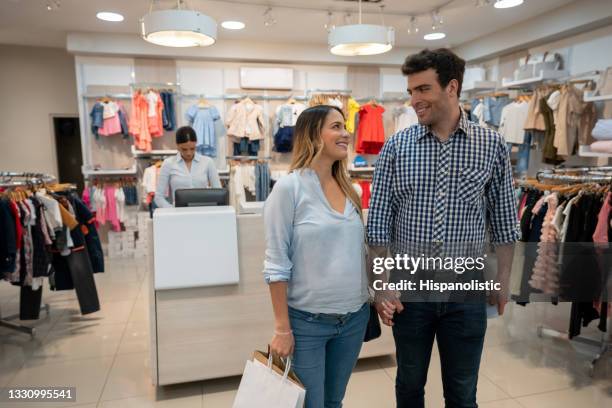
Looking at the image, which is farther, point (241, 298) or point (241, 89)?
point (241, 89)

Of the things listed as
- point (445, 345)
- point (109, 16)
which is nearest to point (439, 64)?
point (445, 345)

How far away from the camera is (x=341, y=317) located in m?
1.41

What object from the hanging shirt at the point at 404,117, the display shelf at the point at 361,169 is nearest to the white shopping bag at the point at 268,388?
the display shelf at the point at 361,169

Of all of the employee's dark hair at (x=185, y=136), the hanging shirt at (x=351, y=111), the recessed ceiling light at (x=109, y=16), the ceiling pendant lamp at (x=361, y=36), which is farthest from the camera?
the hanging shirt at (x=351, y=111)

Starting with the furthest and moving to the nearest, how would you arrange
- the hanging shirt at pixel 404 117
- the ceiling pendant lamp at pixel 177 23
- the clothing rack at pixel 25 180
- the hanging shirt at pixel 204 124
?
the hanging shirt at pixel 404 117 < the hanging shirt at pixel 204 124 < the clothing rack at pixel 25 180 < the ceiling pendant lamp at pixel 177 23

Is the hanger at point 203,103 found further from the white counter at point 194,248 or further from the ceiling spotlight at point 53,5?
the white counter at point 194,248

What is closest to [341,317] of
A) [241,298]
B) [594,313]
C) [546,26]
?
[241,298]

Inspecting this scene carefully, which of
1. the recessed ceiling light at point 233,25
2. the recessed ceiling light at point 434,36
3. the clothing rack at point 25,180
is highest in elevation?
the recessed ceiling light at point 434,36

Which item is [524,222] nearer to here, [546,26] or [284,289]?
[284,289]

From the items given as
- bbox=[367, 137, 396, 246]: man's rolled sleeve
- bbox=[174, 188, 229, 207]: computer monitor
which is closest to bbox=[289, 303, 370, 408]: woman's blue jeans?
bbox=[367, 137, 396, 246]: man's rolled sleeve

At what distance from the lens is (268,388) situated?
1329 millimetres

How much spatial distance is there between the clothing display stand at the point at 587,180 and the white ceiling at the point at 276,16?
242 centimetres

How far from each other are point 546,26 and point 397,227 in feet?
16.0

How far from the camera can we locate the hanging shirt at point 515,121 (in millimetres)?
5258
